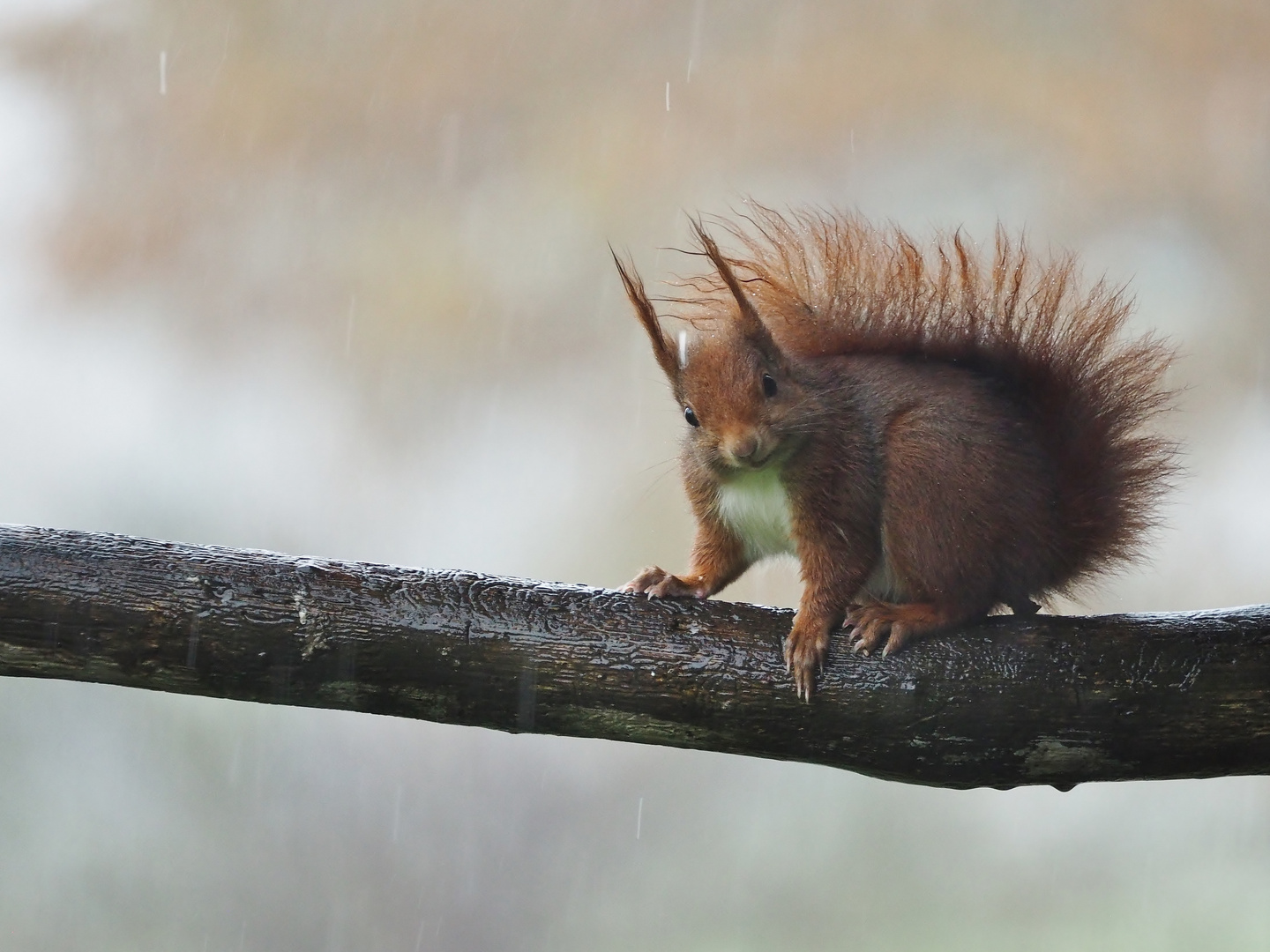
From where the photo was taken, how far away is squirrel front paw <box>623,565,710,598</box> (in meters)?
1.75

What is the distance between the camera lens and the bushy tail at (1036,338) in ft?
5.80

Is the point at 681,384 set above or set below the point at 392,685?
above

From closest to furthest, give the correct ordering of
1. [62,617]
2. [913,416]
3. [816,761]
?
[62,617] < [816,761] < [913,416]

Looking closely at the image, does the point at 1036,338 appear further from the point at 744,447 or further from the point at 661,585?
the point at 661,585

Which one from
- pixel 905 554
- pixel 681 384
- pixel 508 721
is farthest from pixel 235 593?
pixel 905 554

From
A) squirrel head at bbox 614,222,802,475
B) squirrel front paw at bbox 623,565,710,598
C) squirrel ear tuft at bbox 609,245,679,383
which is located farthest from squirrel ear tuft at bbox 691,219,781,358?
squirrel front paw at bbox 623,565,710,598

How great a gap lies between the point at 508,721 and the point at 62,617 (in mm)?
550

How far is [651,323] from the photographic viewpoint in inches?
68.2

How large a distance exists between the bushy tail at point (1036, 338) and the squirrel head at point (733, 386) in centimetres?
15

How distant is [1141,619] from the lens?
160 centimetres

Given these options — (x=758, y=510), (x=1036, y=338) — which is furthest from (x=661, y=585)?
(x=1036, y=338)

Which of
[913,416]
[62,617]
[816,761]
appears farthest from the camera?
[913,416]

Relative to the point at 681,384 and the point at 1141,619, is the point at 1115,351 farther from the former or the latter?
the point at 681,384

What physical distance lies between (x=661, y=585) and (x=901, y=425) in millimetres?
411
